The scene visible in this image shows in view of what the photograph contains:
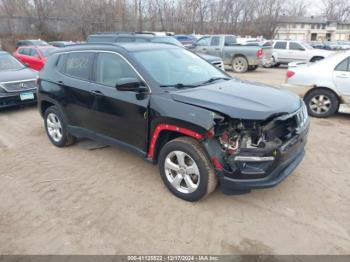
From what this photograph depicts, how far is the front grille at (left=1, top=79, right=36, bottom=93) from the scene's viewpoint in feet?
24.2

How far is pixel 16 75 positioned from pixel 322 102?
7.72 metres

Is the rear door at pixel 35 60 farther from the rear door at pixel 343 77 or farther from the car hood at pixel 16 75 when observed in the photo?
the rear door at pixel 343 77

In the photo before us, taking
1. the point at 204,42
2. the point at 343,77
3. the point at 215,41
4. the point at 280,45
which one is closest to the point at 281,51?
the point at 280,45

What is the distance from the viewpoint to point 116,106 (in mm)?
3979

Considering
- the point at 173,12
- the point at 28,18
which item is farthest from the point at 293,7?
the point at 28,18

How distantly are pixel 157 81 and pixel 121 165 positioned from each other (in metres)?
1.53

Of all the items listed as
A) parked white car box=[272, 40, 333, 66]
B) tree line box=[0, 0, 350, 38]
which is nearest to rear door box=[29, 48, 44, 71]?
parked white car box=[272, 40, 333, 66]

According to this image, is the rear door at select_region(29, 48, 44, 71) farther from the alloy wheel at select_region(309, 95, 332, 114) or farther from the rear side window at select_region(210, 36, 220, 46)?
the alloy wheel at select_region(309, 95, 332, 114)

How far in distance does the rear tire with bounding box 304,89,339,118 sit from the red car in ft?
33.6

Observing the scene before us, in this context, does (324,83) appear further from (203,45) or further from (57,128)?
(203,45)

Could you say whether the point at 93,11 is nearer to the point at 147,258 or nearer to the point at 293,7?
the point at 147,258

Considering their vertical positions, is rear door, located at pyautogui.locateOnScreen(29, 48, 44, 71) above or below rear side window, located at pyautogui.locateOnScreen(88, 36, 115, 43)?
below

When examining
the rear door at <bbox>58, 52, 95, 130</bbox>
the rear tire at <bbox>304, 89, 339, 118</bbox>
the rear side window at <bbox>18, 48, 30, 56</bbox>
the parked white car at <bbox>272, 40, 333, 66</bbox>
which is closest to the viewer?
the rear door at <bbox>58, 52, 95, 130</bbox>

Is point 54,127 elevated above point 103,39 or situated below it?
below
